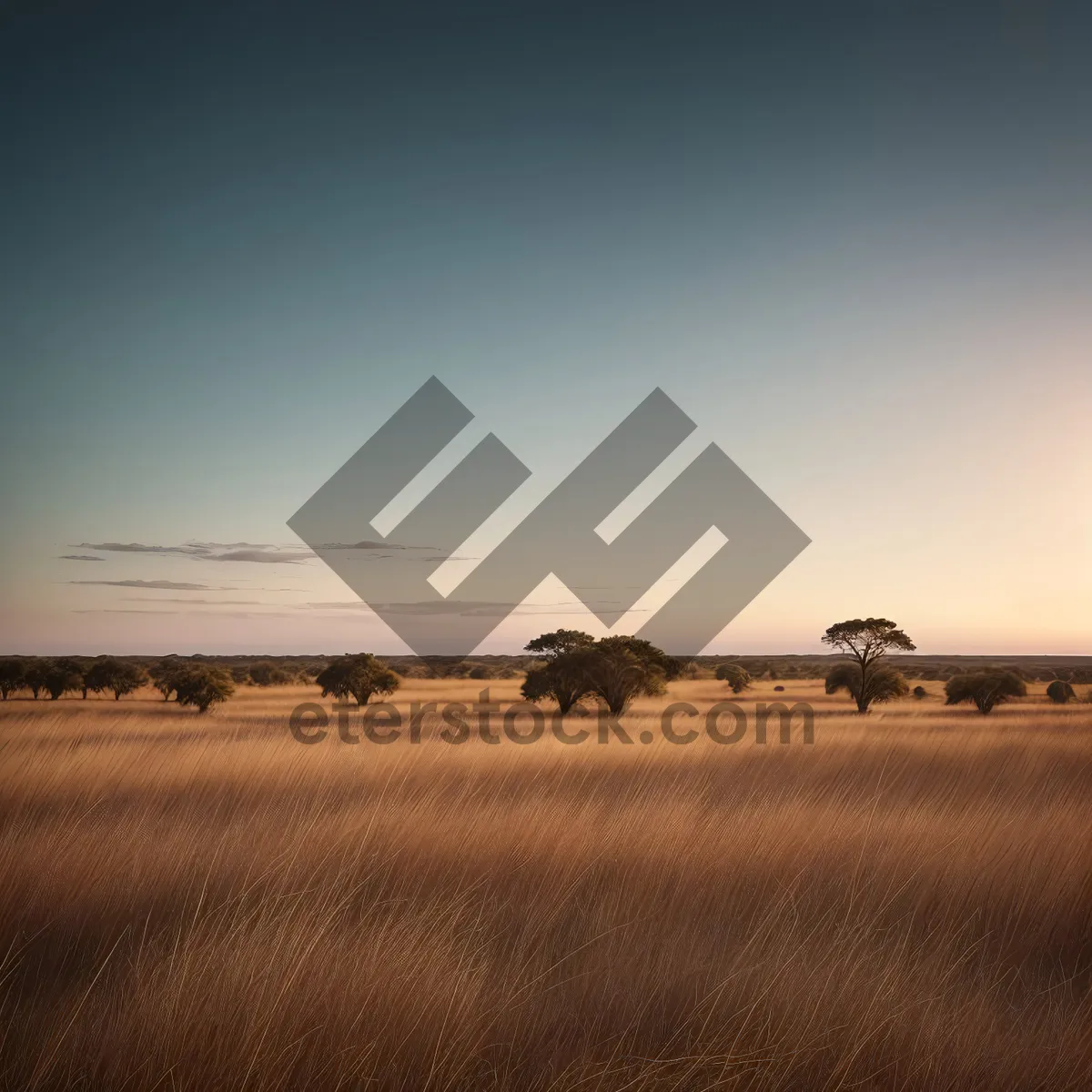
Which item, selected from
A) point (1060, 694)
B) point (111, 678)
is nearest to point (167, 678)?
point (111, 678)

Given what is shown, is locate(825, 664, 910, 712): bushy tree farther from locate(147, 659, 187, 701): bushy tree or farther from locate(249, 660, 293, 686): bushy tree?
locate(249, 660, 293, 686): bushy tree

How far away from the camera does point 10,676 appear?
36.2m

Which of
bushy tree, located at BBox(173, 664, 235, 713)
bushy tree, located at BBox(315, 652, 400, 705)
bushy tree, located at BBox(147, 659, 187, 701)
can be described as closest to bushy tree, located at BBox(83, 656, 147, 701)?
bushy tree, located at BBox(147, 659, 187, 701)

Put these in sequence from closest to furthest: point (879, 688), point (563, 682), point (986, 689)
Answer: point (563, 682), point (986, 689), point (879, 688)

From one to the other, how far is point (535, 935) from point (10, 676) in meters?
41.9

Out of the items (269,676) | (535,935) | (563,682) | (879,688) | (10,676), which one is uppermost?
(535,935)

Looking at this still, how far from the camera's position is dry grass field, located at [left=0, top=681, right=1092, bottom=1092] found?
3139 mm

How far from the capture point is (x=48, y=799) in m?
7.96

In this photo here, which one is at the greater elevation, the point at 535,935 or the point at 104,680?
the point at 535,935

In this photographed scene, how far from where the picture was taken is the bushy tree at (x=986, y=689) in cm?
3238

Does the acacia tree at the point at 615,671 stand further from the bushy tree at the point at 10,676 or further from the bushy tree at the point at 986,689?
the bushy tree at the point at 10,676

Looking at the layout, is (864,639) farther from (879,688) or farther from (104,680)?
(104,680)

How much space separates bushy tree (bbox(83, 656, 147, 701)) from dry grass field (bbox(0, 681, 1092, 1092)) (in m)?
35.1

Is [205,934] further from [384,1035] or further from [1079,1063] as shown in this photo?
[1079,1063]
